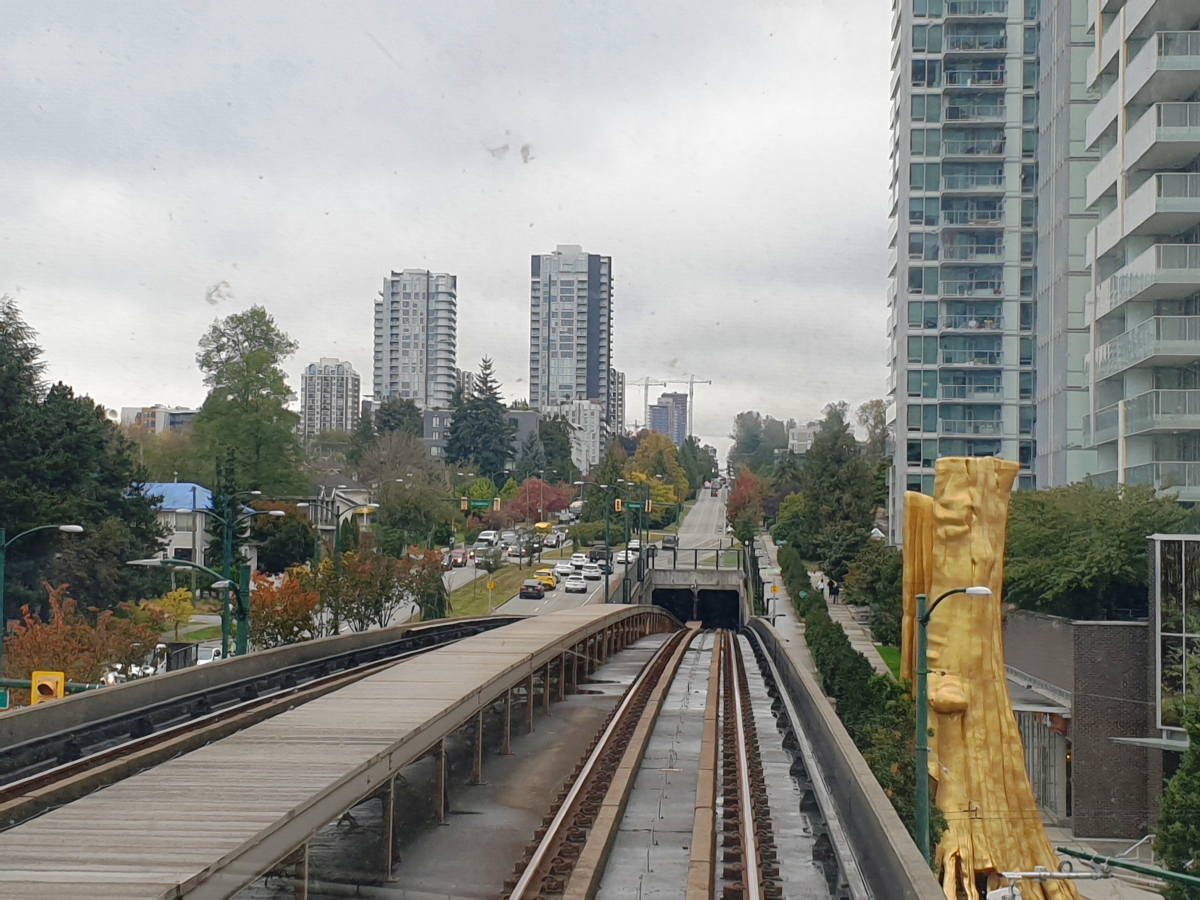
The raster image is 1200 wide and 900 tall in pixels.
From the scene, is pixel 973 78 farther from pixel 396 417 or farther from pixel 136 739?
pixel 396 417

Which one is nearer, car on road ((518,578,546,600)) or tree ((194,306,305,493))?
tree ((194,306,305,493))

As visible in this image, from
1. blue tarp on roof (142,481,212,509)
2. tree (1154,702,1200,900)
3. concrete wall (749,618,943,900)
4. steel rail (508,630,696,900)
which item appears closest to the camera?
concrete wall (749,618,943,900)

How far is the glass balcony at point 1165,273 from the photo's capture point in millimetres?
35406

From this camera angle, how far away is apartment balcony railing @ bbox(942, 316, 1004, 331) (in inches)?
2505

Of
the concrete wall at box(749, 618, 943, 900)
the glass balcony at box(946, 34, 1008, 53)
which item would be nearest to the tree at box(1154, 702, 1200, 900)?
the concrete wall at box(749, 618, 943, 900)

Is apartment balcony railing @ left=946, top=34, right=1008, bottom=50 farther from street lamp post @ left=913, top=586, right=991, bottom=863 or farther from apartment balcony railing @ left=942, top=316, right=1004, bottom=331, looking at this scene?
street lamp post @ left=913, top=586, right=991, bottom=863

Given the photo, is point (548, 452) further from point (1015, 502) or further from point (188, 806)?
point (188, 806)

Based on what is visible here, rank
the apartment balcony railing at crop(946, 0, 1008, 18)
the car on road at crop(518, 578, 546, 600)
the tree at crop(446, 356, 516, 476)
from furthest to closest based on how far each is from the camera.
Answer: the tree at crop(446, 356, 516, 476), the car on road at crop(518, 578, 546, 600), the apartment balcony railing at crop(946, 0, 1008, 18)

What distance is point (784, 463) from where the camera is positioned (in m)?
128

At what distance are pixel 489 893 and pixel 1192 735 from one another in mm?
12817

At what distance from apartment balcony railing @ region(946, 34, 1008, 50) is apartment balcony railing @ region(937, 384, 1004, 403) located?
17.8 m

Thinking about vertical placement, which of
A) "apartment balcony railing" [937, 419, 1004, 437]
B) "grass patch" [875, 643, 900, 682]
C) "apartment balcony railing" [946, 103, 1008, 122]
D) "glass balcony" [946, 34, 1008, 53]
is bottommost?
"grass patch" [875, 643, 900, 682]

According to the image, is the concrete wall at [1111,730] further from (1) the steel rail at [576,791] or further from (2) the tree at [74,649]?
(2) the tree at [74,649]

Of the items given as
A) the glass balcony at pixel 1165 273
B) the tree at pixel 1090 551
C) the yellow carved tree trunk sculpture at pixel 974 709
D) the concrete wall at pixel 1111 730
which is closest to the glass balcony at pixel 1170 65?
the glass balcony at pixel 1165 273
